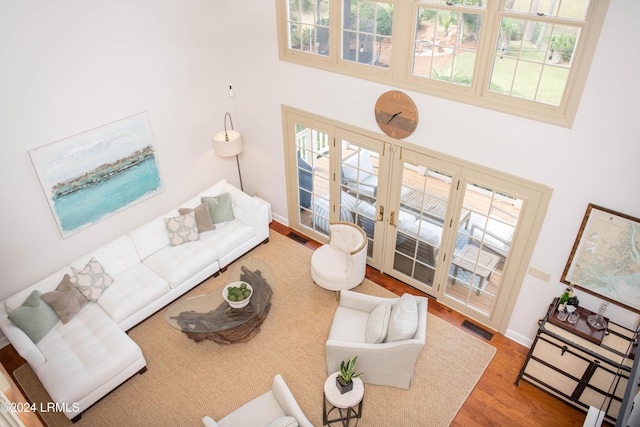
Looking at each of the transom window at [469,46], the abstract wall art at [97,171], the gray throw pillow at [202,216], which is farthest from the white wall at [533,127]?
the abstract wall art at [97,171]

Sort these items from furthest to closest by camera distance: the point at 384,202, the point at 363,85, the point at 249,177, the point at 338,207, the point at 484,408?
the point at 249,177 → the point at 338,207 → the point at 384,202 → the point at 363,85 → the point at 484,408

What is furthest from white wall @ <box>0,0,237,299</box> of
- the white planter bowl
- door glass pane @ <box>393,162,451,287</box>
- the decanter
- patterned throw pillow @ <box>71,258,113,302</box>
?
the decanter

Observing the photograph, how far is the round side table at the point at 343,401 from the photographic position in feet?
14.1

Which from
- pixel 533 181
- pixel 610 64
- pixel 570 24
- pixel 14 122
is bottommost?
pixel 533 181

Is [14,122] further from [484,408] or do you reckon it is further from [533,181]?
[484,408]

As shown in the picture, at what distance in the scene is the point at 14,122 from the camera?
483cm

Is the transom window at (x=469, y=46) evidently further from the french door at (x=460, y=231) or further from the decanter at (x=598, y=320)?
the decanter at (x=598, y=320)

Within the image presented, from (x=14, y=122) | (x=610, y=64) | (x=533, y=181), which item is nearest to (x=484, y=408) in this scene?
(x=533, y=181)

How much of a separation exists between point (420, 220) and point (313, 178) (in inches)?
70.6

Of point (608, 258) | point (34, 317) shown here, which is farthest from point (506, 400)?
point (34, 317)

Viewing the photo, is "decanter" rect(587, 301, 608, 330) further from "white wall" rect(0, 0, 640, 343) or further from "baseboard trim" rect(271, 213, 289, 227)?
"baseboard trim" rect(271, 213, 289, 227)

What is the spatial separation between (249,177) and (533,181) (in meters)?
4.55

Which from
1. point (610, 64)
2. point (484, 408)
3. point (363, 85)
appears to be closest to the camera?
point (610, 64)

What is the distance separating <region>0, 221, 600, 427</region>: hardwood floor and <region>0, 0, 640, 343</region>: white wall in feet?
1.19
